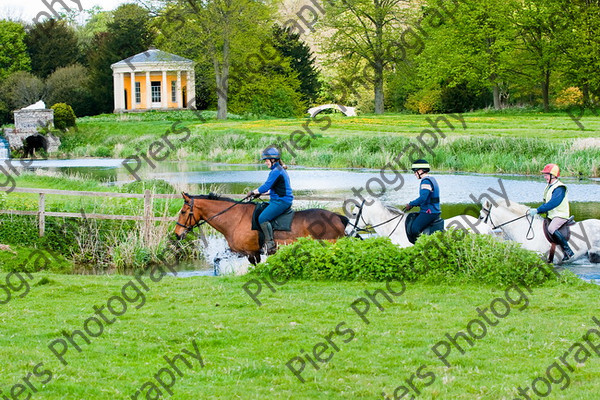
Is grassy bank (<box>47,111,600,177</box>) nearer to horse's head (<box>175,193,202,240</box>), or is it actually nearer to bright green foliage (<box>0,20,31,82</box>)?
bright green foliage (<box>0,20,31,82</box>)

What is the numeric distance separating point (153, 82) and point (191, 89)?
12.8 feet

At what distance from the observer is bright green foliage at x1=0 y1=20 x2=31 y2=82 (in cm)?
7112

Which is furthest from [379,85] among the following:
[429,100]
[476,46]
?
[476,46]

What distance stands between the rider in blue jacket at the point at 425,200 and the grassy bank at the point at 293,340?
2083 millimetres

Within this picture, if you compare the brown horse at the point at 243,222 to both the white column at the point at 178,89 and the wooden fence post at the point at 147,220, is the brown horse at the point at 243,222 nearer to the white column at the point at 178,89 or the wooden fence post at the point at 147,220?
the wooden fence post at the point at 147,220

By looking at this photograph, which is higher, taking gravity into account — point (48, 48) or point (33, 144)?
point (48, 48)

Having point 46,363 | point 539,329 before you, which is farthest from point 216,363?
point 539,329

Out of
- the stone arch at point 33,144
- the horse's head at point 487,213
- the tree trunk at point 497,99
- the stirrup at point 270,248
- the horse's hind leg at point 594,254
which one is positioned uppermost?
the tree trunk at point 497,99

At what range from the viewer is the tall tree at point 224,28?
60.1m

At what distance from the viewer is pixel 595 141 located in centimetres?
3425

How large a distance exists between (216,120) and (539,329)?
53.6 m

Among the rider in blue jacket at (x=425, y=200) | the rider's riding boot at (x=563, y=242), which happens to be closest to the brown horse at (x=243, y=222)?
the rider in blue jacket at (x=425, y=200)

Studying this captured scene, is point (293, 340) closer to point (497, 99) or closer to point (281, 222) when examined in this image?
point (281, 222)

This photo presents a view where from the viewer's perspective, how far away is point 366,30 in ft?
218
